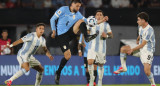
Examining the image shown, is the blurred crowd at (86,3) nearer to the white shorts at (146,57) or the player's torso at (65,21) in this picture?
the player's torso at (65,21)

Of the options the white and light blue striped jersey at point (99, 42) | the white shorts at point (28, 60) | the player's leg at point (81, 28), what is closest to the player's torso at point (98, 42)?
the white and light blue striped jersey at point (99, 42)

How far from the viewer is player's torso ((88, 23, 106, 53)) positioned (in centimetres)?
1242

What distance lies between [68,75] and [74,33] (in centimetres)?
373

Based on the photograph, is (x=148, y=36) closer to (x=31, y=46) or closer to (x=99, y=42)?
(x=99, y=42)

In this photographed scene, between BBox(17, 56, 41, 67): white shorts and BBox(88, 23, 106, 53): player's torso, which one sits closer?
BBox(17, 56, 41, 67): white shorts

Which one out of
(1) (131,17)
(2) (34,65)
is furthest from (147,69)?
(1) (131,17)

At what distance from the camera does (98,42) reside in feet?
41.3

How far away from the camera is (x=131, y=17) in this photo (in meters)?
19.6

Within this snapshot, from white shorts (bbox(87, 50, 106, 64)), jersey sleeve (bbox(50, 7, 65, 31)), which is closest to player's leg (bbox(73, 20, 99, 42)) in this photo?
jersey sleeve (bbox(50, 7, 65, 31))

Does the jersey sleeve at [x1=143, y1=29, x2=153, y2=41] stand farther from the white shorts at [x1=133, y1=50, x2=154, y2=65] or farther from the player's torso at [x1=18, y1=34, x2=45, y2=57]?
the player's torso at [x1=18, y1=34, x2=45, y2=57]

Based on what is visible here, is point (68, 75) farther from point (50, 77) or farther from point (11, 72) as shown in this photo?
point (11, 72)

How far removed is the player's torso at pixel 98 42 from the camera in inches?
489

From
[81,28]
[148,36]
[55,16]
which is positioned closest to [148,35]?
[148,36]

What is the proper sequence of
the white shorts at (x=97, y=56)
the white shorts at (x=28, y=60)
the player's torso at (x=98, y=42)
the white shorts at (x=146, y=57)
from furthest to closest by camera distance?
the player's torso at (x=98, y=42) < the white shorts at (x=97, y=56) < the white shorts at (x=28, y=60) < the white shorts at (x=146, y=57)
